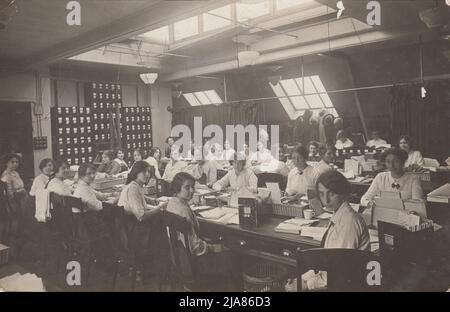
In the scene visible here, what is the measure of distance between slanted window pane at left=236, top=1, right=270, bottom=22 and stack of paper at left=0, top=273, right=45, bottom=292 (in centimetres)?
483

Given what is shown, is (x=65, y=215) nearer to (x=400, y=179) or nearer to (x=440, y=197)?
(x=400, y=179)

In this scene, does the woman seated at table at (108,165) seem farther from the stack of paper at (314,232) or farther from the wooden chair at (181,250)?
the stack of paper at (314,232)

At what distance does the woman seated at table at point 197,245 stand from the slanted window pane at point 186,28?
16.0 feet

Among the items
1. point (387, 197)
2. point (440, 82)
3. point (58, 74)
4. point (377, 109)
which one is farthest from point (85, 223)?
point (377, 109)

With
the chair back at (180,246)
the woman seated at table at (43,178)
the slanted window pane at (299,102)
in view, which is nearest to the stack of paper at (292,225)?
the chair back at (180,246)

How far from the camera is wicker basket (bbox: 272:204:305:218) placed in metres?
3.08

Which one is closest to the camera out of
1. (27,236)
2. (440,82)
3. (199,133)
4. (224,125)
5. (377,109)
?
(27,236)

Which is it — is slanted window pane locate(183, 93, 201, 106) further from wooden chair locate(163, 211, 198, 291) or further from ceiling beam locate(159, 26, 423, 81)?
wooden chair locate(163, 211, 198, 291)

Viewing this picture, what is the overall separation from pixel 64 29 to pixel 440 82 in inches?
229

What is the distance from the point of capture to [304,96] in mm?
9297

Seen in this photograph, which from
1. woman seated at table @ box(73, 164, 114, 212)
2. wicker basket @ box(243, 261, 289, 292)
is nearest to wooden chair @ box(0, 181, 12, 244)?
woman seated at table @ box(73, 164, 114, 212)

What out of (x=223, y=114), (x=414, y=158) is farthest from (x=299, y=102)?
(x=414, y=158)

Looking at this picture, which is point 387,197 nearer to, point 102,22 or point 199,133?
point 102,22

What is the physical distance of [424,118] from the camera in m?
6.84
